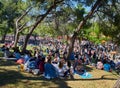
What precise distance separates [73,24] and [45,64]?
11.7 m

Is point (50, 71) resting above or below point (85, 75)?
above

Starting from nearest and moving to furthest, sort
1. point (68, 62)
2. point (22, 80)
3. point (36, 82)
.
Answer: point (36, 82)
point (22, 80)
point (68, 62)

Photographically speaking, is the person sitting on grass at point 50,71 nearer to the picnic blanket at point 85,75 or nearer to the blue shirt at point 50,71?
the blue shirt at point 50,71

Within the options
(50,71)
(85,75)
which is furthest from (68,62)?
(50,71)

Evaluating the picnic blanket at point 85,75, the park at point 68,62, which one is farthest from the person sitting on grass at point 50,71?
the picnic blanket at point 85,75

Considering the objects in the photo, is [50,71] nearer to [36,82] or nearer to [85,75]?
[36,82]

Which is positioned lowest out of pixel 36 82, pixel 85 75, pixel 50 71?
pixel 85 75

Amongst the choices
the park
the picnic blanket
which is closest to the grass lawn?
the park

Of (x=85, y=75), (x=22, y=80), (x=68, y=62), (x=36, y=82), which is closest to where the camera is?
(x=36, y=82)

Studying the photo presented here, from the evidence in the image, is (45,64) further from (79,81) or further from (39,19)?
(39,19)

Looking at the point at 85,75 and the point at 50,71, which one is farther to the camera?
the point at 85,75

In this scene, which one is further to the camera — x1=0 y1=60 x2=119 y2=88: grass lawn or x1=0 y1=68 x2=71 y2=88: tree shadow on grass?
x1=0 y1=68 x2=71 y2=88: tree shadow on grass

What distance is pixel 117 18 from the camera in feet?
70.3

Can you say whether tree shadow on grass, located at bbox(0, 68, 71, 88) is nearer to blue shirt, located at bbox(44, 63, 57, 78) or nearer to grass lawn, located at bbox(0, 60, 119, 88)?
grass lawn, located at bbox(0, 60, 119, 88)
